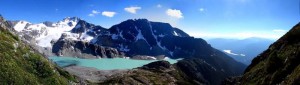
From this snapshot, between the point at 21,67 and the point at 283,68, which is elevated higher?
the point at 21,67

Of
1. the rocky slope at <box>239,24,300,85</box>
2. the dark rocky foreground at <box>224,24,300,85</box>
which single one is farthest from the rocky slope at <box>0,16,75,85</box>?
the rocky slope at <box>239,24,300,85</box>

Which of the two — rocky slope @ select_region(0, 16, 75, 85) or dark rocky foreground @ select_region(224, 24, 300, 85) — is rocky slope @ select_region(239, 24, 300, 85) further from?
rocky slope @ select_region(0, 16, 75, 85)

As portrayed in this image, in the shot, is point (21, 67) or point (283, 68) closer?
point (283, 68)

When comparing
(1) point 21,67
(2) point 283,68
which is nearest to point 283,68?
(2) point 283,68

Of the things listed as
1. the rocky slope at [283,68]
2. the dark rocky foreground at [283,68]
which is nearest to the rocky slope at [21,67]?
the dark rocky foreground at [283,68]

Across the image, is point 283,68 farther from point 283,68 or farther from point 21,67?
point 21,67

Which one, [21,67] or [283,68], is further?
[21,67]

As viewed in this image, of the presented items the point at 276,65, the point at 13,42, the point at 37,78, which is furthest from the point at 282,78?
the point at 13,42

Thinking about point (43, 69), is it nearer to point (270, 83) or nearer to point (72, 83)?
point (72, 83)

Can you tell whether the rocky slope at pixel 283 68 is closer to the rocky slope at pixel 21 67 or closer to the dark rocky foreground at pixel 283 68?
the dark rocky foreground at pixel 283 68
